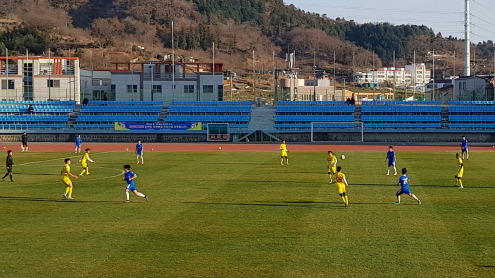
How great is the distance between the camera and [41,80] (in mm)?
85062

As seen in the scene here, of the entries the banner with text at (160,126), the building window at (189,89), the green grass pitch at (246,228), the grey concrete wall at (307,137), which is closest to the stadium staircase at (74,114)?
the grey concrete wall at (307,137)

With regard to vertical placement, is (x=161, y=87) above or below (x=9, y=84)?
below

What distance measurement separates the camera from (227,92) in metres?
124

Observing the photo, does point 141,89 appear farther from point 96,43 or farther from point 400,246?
point 96,43

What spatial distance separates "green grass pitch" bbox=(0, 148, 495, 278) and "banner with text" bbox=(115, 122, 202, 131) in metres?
39.1

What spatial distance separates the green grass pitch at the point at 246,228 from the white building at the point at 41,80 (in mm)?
55269

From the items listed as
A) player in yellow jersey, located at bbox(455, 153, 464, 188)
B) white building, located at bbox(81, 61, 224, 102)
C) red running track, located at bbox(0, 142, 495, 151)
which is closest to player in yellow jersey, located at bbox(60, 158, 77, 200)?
player in yellow jersey, located at bbox(455, 153, 464, 188)

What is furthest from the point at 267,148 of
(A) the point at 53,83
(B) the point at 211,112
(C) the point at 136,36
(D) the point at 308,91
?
(C) the point at 136,36

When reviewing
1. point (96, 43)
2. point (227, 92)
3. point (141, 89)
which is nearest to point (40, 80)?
point (141, 89)

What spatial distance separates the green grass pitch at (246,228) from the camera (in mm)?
13500

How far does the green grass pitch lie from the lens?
44.3ft

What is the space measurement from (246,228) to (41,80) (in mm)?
74125

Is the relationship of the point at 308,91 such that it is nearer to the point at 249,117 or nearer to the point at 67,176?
the point at 249,117

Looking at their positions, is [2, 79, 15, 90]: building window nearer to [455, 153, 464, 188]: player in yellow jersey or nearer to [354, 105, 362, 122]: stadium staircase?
[354, 105, 362, 122]: stadium staircase
